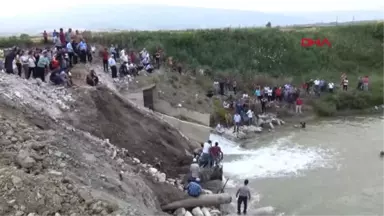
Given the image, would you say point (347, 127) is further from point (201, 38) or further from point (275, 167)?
point (201, 38)

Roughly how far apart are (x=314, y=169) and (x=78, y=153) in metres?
12.1

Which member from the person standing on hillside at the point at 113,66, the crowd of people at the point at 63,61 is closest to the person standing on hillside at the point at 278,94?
the crowd of people at the point at 63,61

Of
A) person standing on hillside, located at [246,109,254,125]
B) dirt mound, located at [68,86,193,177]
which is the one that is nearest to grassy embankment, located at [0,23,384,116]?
person standing on hillside, located at [246,109,254,125]

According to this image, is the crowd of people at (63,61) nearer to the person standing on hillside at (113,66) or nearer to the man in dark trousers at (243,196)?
the person standing on hillside at (113,66)

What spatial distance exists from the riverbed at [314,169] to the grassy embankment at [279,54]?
654 centimetres

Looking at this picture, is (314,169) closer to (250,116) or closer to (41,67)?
(250,116)

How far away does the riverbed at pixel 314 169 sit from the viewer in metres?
19.1

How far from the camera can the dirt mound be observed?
1939cm

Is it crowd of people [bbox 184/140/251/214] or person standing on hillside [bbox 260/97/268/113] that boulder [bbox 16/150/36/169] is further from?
person standing on hillside [bbox 260/97/268/113]

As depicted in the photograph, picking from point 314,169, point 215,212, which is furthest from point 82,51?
point 314,169

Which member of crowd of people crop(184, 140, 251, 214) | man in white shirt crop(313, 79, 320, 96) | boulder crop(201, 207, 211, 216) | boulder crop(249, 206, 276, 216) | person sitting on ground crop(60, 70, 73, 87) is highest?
person sitting on ground crop(60, 70, 73, 87)

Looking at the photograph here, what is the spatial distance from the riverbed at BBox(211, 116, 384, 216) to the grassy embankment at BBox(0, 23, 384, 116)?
6.54 metres

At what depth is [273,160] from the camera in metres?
24.1

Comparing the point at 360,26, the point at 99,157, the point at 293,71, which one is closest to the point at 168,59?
the point at 293,71
